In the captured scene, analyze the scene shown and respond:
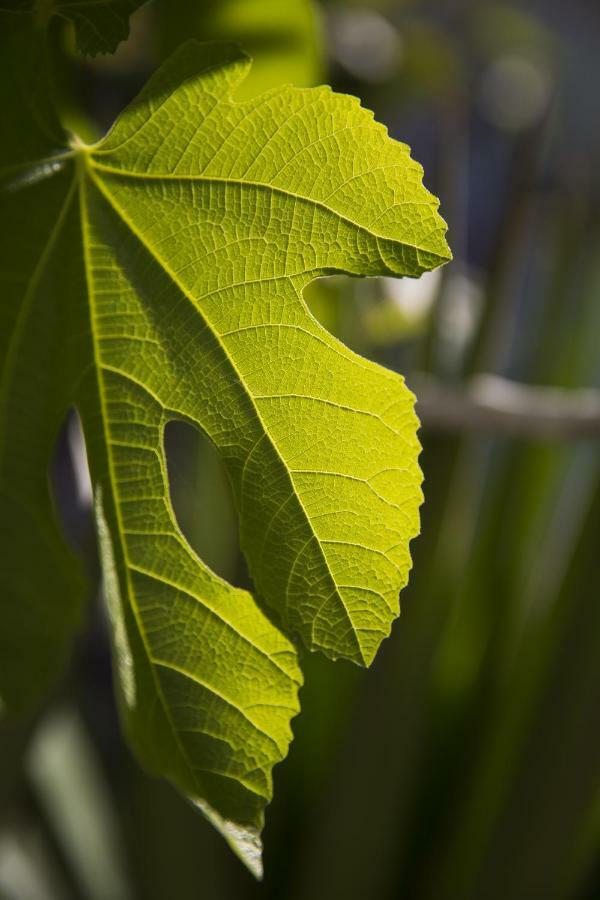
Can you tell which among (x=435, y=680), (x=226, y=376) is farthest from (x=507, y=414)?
(x=435, y=680)

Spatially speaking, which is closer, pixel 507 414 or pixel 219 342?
pixel 219 342

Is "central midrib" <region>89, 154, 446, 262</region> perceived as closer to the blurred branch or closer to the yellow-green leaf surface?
the yellow-green leaf surface

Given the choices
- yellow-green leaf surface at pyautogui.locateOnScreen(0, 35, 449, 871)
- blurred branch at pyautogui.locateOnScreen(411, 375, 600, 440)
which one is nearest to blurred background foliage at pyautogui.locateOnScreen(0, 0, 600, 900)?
blurred branch at pyautogui.locateOnScreen(411, 375, 600, 440)

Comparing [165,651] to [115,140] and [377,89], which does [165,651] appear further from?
[377,89]

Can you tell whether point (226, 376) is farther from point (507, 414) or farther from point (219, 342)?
point (507, 414)

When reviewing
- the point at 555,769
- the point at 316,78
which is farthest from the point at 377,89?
the point at 555,769

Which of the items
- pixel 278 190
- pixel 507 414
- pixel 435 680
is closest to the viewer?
pixel 278 190
